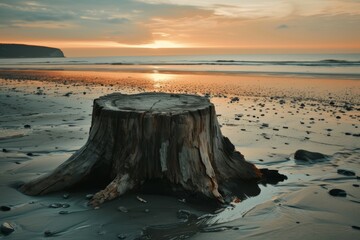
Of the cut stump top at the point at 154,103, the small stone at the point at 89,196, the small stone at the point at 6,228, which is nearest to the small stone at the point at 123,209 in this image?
the small stone at the point at 89,196

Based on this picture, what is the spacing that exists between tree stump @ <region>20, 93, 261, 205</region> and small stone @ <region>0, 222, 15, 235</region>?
0.84 m

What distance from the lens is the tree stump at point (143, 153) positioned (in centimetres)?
406

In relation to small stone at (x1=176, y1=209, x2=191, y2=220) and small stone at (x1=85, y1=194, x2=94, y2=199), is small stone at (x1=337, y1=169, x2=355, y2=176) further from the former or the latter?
small stone at (x1=85, y1=194, x2=94, y2=199)

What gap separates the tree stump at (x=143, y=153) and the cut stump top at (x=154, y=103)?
1 centimetres

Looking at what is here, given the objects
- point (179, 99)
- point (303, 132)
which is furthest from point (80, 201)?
point (303, 132)

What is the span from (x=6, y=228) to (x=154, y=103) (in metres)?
2.26

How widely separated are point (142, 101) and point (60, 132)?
12.4 ft

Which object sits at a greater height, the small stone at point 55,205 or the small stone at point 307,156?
the small stone at point 307,156

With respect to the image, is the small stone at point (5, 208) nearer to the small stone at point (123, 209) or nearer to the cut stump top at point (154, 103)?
the small stone at point (123, 209)

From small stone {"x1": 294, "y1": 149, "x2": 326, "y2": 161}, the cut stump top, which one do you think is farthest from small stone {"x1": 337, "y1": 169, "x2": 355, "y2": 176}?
the cut stump top

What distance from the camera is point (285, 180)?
4.97 metres

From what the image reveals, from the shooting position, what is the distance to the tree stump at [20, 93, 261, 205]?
4.06 metres

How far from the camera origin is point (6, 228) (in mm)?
3230

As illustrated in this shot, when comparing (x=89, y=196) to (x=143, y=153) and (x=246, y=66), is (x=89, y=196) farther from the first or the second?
(x=246, y=66)
